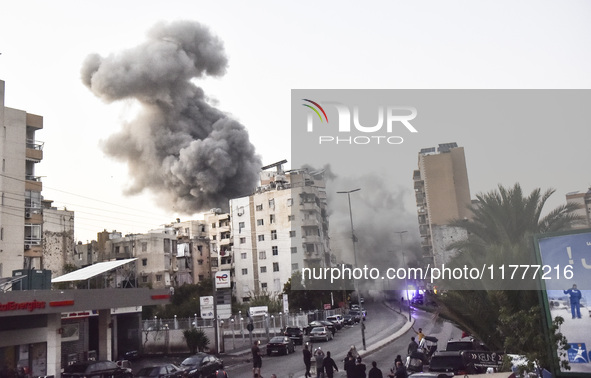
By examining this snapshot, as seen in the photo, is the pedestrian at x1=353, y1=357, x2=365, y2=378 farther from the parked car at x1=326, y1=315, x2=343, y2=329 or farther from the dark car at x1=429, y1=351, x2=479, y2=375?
the parked car at x1=326, y1=315, x2=343, y2=329

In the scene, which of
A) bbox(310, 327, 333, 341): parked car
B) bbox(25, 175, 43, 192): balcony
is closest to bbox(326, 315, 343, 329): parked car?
bbox(310, 327, 333, 341): parked car

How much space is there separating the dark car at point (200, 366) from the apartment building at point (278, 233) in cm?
4133

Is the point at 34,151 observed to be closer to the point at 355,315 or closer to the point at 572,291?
the point at 355,315

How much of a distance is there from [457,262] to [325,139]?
6.74 metres

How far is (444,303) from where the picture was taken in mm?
17094

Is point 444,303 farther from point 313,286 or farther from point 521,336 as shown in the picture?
point 313,286

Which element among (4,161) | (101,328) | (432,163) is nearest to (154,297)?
(101,328)

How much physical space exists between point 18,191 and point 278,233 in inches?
1326

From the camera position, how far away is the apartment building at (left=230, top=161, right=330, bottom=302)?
6712 cm

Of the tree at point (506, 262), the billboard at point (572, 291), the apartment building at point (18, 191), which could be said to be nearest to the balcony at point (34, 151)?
the apartment building at point (18, 191)

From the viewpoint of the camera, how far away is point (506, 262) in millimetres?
14625

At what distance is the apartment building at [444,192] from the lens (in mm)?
60828

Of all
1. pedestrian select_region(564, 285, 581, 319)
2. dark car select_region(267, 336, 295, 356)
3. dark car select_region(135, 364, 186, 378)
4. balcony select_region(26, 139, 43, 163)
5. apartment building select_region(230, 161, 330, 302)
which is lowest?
dark car select_region(267, 336, 295, 356)

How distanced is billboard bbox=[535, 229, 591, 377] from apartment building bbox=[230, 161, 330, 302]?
175ft
